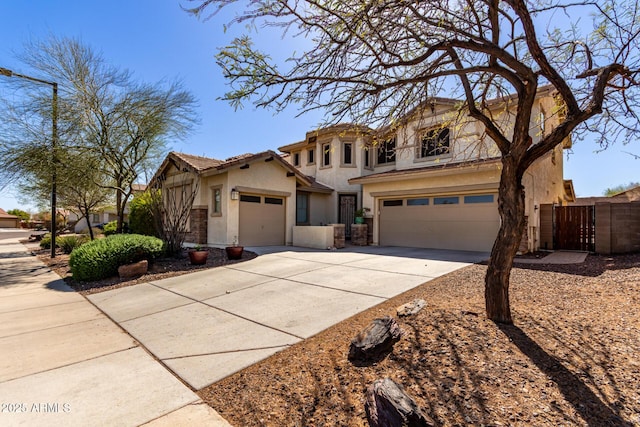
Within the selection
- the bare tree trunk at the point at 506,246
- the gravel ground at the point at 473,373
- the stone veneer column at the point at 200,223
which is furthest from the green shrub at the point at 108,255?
the bare tree trunk at the point at 506,246

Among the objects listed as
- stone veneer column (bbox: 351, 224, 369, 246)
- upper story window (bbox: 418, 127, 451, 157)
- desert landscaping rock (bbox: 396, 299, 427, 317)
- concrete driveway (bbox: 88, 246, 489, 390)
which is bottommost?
concrete driveway (bbox: 88, 246, 489, 390)

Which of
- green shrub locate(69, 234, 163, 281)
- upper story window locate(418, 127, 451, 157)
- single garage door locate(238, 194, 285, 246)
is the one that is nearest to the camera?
upper story window locate(418, 127, 451, 157)

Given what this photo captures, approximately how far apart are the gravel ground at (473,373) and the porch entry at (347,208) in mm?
12849

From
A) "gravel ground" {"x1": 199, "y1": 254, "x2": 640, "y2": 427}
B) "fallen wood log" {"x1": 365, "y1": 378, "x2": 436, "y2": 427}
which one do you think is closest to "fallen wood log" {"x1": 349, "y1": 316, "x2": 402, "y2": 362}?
"gravel ground" {"x1": 199, "y1": 254, "x2": 640, "y2": 427}

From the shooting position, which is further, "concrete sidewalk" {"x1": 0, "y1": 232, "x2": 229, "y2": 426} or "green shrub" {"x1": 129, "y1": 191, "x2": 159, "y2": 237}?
"green shrub" {"x1": 129, "y1": 191, "x2": 159, "y2": 237}

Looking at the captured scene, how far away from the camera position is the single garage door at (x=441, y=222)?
1127 cm

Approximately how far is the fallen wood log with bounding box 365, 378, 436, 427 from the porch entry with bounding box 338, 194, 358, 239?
1477 centimetres

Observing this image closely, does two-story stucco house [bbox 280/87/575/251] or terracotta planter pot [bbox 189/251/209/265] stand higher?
two-story stucco house [bbox 280/87/575/251]

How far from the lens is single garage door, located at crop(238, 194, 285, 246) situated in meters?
13.2

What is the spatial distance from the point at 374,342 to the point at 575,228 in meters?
11.8

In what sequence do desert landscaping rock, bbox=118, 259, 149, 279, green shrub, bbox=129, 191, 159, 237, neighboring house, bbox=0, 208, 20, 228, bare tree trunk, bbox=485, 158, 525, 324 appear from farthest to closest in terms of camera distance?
1. neighboring house, bbox=0, 208, 20, 228
2. green shrub, bbox=129, 191, 159, 237
3. desert landscaping rock, bbox=118, 259, 149, 279
4. bare tree trunk, bbox=485, 158, 525, 324

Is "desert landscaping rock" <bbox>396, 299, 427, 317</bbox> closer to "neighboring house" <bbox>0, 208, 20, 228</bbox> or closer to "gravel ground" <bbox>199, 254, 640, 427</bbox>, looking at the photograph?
"gravel ground" <bbox>199, 254, 640, 427</bbox>

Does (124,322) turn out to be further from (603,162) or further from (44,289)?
(603,162)

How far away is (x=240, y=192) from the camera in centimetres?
1289
